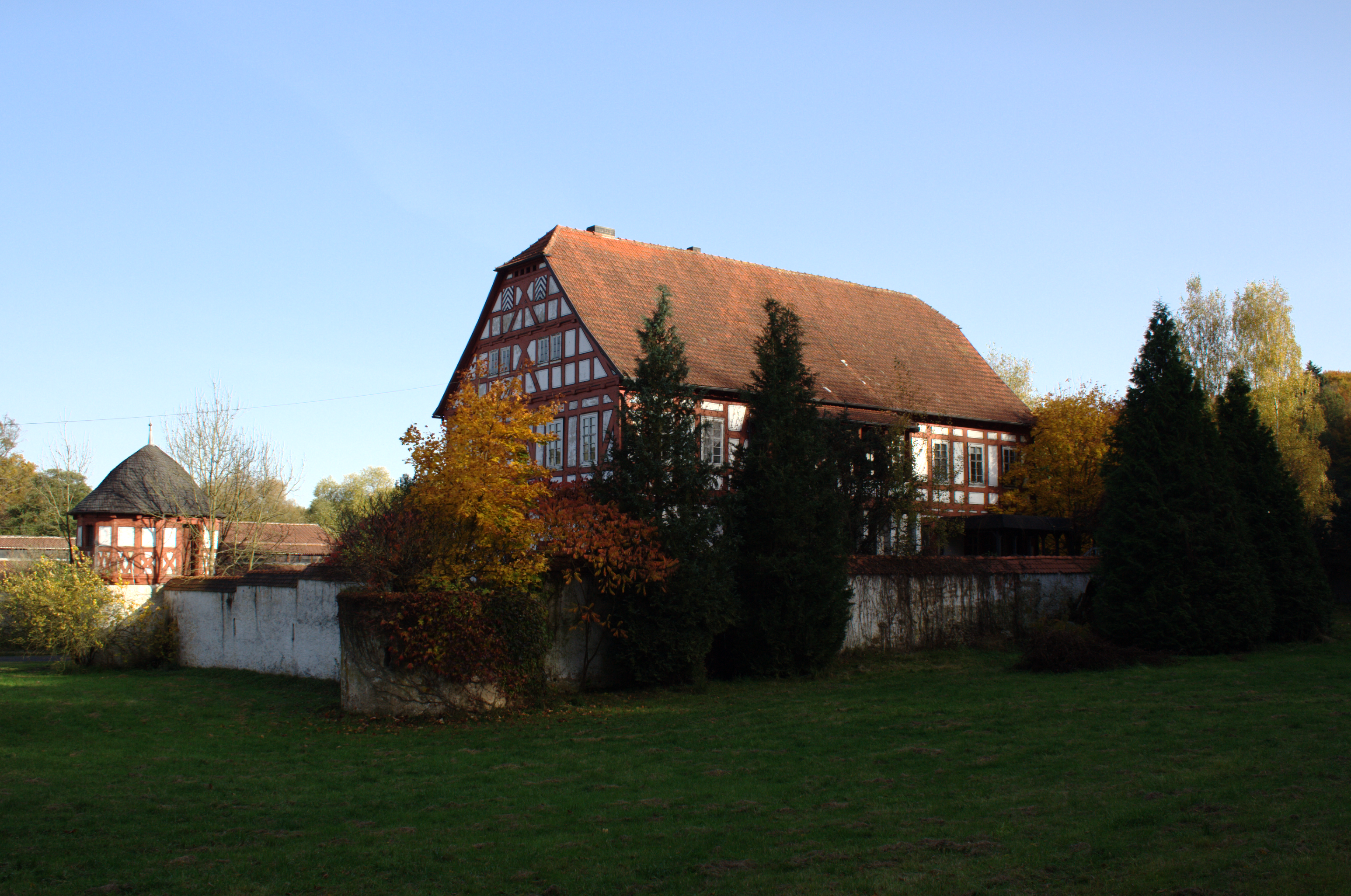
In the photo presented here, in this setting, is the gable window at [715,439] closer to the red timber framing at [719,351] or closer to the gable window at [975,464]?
the red timber framing at [719,351]

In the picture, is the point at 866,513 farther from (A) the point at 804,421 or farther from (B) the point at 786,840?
(B) the point at 786,840

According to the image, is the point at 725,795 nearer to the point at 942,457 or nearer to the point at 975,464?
the point at 942,457

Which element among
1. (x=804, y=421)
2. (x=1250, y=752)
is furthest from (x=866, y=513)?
(x=1250, y=752)

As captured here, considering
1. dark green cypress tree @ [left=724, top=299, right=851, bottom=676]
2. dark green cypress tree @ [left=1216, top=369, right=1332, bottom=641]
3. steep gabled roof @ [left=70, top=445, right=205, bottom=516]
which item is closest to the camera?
dark green cypress tree @ [left=724, top=299, right=851, bottom=676]

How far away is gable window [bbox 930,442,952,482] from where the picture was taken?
106 ft

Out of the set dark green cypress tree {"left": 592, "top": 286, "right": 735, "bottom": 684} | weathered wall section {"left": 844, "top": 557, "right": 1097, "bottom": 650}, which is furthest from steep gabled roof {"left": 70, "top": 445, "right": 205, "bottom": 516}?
weathered wall section {"left": 844, "top": 557, "right": 1097, "bottom": 650}

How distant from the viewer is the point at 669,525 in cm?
1708

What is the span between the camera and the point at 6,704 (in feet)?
55.6

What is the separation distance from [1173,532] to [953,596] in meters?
4.68

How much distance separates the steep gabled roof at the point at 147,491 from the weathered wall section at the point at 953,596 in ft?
65.2

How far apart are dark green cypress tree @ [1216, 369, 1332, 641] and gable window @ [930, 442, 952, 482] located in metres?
10.8

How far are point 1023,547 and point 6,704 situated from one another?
87.2ft

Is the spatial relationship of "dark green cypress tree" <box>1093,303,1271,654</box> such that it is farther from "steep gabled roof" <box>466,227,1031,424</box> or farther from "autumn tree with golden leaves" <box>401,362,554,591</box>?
"autumn tree with golden leaves" <box>401,362,554,591</box>

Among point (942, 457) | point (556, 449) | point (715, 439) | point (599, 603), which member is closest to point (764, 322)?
point (715, 439)
